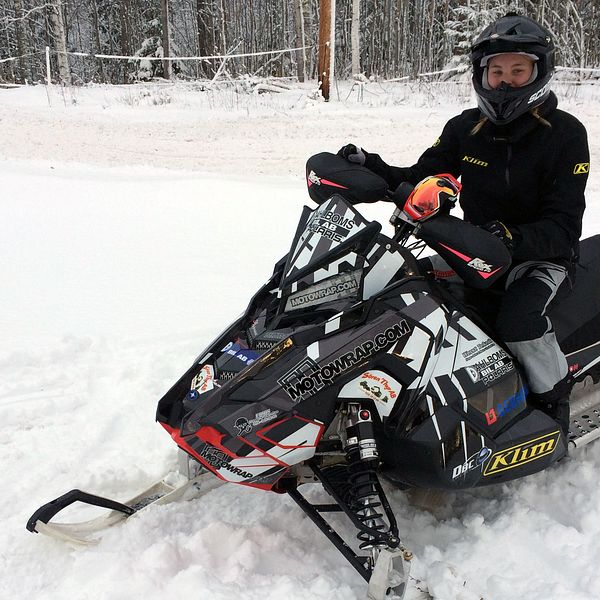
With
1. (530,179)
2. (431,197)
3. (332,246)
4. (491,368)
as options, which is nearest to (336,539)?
(491,368)

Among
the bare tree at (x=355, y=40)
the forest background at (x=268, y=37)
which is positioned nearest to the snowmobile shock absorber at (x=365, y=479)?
the forest background at (x=268, y=37)

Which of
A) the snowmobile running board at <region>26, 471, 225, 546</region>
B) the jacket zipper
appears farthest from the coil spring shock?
the jacket zipper

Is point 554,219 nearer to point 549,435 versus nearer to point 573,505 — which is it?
point 549,435

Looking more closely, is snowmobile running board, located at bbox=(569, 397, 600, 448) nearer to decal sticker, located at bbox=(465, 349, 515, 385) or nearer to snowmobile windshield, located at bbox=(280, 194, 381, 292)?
decal sticker, located at bbox=(465, 349, 515, 385)

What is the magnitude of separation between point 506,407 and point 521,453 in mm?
196

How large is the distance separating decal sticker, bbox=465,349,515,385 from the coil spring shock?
0.47 m

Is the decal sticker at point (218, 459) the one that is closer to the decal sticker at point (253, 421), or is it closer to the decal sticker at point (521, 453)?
the decal sticker at point (253, 421)

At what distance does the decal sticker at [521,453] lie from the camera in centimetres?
242

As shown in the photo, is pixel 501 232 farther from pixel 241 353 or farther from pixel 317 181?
pixel 241 353

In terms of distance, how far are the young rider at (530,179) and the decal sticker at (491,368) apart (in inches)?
2.4

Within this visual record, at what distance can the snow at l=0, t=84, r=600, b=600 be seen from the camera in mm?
2281

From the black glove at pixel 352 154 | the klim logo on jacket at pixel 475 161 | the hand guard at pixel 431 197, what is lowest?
the hand guard at pixel 431 197

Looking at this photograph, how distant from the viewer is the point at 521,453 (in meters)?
2.48

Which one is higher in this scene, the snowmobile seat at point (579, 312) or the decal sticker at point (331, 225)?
the decal sticker at point (331, 225)
